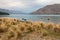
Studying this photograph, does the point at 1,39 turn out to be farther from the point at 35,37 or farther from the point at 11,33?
the point at 35,37

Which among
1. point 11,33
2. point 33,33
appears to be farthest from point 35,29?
point 11,33

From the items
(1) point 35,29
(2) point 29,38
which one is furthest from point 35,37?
(1) point 35,29

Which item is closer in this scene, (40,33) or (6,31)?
(40,33)

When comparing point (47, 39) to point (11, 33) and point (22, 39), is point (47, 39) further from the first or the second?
point (11, 33)

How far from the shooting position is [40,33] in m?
12.4

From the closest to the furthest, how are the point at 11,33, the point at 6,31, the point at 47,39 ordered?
the point at 47,39
the point at 11,33
the point at 6,31

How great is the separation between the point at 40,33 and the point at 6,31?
2.23 metres

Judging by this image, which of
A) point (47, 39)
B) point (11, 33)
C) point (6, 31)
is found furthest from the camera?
point (6, 31)

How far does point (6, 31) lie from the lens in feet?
43.6

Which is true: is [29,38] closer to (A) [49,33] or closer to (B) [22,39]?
(B) [22,39]

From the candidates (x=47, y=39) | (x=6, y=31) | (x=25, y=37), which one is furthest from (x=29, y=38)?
(x=6, y=31)

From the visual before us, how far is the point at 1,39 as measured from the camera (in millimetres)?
11922

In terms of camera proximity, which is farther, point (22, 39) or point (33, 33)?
point (33, 33)

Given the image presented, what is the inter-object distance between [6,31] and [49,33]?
268cm
